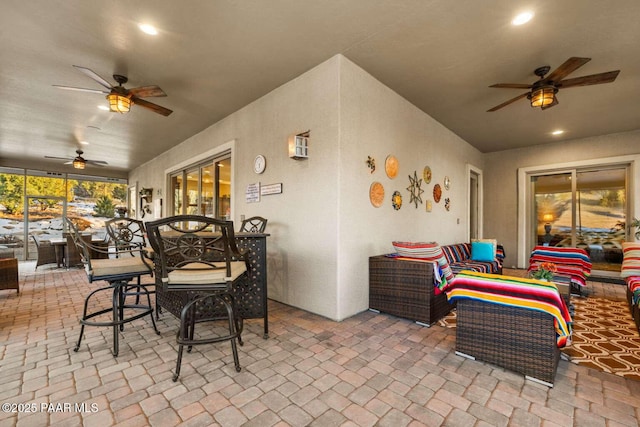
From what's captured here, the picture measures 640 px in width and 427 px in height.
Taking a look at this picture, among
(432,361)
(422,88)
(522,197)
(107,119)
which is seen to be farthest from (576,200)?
(107,119)

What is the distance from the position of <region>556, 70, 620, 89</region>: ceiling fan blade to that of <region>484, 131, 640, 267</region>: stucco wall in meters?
4.06

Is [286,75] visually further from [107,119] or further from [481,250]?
[481,250]

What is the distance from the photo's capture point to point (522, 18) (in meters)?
2.42

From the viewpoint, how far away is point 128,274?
2324mm

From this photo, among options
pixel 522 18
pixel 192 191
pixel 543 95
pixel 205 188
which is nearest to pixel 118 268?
pixel 205 188

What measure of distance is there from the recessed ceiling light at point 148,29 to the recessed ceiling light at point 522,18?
331cm

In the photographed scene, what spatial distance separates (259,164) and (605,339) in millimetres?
4360

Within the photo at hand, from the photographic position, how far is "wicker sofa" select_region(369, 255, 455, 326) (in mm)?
2891

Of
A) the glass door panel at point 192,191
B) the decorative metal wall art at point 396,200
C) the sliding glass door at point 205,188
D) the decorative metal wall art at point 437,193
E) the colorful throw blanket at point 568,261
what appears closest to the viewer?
the decorative metal wall art at point 396,200

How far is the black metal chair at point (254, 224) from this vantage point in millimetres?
3736

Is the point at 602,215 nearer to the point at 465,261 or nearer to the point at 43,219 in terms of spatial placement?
the point at 465,261

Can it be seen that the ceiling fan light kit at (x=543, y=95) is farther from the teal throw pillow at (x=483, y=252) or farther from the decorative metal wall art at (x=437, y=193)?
the teal throw pillow at (x=483, y=252)

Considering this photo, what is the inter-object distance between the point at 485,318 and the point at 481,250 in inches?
121

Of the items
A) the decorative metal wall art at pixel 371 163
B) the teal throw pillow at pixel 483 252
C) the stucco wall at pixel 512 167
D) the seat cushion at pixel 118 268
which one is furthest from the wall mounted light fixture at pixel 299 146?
the stucco wall at pixel 512 167
